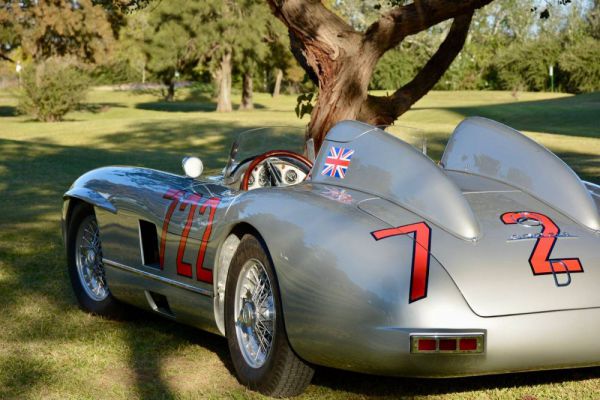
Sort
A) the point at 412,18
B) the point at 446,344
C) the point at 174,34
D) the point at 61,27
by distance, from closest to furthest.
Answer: the point at 446,344, the point at 412,18, the point at 61,27, the point at 174,34

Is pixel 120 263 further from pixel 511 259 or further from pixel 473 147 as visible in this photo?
pixel 511 259

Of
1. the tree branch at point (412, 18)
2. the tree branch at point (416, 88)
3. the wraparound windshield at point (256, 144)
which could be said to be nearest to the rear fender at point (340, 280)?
the wraparound windshield at point (256, 144)

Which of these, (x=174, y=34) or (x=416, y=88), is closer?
(x=416, y=88)

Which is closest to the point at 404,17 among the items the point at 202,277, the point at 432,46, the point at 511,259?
the point at 202,277

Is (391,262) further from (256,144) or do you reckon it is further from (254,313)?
(256,144)

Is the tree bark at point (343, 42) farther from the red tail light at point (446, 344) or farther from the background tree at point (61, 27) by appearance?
the background tree at point (61, 27)

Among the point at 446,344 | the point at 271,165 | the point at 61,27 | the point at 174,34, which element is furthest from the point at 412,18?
the point at 61,27

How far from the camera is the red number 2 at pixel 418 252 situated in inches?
157

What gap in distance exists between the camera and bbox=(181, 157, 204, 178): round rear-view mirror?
5.82 m

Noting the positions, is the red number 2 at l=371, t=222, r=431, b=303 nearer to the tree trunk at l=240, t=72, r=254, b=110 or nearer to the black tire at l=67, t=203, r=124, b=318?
the black tire at l=67, t=203, r=124, b=318

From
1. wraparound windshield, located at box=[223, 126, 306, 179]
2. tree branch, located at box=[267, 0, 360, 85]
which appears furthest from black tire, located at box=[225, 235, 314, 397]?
tree branch, located at box=[267, 0, 360, 85]

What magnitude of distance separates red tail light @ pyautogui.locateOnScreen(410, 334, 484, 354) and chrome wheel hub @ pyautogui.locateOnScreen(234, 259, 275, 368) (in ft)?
2.63

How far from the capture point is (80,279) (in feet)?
22.2

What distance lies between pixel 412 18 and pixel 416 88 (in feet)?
3.43
